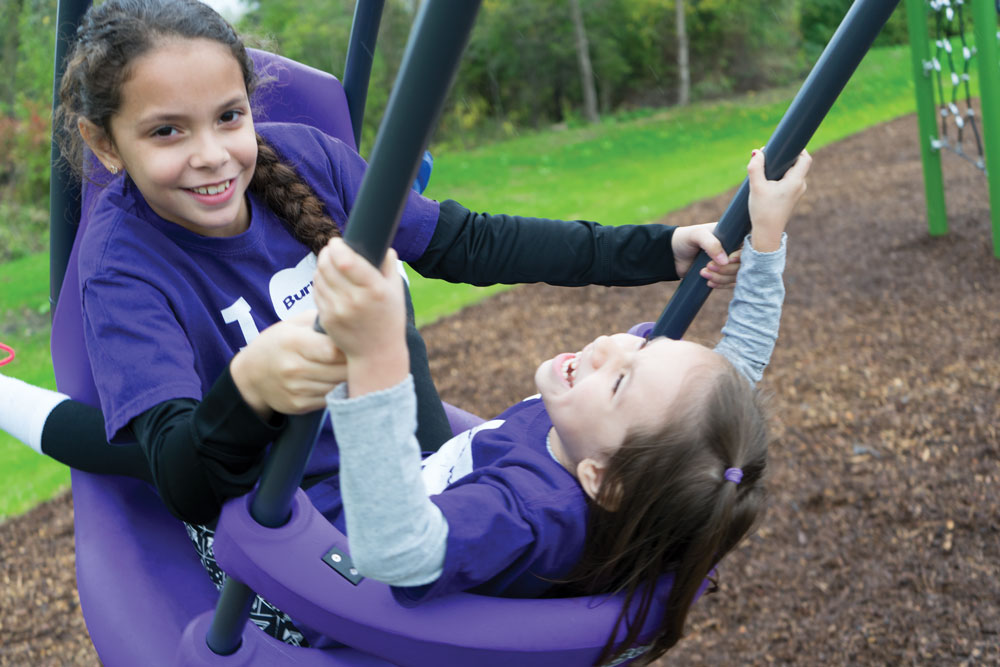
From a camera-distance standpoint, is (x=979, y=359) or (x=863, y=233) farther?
(x=863, y=233)

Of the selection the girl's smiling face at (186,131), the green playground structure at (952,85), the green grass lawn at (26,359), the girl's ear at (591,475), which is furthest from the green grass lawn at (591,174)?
the girl's ear at (591,475)

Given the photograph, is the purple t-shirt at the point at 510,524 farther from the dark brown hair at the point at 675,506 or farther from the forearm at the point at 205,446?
the forearm at the point at 205,446

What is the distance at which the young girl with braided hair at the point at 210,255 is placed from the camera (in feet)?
3.14

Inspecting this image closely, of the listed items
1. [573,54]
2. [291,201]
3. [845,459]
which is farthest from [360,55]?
[573,54]

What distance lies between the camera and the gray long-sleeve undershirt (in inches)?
32.5

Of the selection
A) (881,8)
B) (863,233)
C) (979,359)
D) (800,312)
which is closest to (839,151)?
(863,233)

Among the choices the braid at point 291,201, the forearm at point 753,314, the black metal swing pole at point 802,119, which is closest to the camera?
the black metal swing pole at point 802,119

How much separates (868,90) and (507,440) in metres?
14.1

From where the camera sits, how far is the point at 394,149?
0.70 meters

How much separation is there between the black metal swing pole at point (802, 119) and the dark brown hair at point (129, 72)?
54 cm

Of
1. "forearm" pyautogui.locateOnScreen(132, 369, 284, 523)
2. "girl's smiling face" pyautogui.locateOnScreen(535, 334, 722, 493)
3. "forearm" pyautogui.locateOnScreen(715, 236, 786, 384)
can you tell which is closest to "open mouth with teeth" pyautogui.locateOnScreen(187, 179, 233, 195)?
"forearm" pyautogui.locateOnScreen(132, 369, 284, 523)

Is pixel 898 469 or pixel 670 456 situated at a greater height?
pixel 670 456

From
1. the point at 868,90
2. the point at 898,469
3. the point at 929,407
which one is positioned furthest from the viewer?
the point at 868,90

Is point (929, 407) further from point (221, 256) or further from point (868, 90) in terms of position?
point (868, 90)
